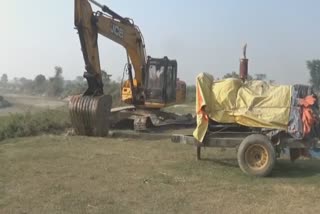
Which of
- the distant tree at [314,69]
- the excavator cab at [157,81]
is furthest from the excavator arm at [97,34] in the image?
the distant tree at [314,69]

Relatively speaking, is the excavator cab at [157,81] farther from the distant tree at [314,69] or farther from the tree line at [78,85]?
the distant tree at [314,69]

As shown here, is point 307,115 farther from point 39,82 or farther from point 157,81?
point 39,82

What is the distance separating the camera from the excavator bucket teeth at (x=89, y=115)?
699 inches

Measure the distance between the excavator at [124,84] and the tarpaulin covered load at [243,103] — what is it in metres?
6.55

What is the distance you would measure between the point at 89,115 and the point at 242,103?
748 cm

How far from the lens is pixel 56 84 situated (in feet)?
290

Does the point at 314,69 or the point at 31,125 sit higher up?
the point at 314,69

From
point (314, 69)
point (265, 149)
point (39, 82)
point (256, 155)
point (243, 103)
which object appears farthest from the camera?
point (39, 82)

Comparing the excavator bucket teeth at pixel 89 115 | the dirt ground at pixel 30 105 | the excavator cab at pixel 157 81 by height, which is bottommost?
the dirt ground at pixel 30 105

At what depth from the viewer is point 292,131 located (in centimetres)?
1093

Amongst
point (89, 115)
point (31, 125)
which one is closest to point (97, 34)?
point (89, 115)

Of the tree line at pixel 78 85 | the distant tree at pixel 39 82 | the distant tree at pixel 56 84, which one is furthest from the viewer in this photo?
the distant tree at pixel 39 82

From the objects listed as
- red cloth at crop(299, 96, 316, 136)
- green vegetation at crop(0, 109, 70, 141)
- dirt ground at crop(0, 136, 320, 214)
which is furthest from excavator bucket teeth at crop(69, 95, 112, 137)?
red cloth at crop(299, 96, 316, 136)

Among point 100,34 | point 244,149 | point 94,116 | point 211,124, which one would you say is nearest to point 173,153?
point 211,124
